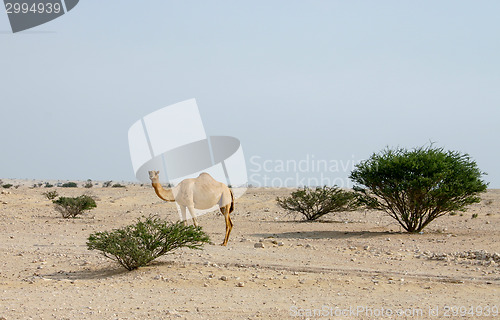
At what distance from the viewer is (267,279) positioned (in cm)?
1104

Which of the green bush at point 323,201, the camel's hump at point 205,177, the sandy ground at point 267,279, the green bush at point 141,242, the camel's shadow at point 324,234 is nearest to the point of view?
the sandy ground at point 267,279

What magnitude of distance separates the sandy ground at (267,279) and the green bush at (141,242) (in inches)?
10.1

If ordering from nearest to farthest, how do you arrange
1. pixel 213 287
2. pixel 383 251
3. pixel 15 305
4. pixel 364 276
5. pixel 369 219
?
pixel 15 305
pixel 213 287
pixel 364 276
pixel 383 251
pixel 369 219

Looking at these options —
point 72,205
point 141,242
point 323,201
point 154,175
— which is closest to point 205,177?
point 154,175

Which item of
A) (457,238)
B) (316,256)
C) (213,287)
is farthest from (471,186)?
(213,287)

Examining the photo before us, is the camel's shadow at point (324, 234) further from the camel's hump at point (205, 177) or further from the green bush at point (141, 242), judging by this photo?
the green bush at point (141, 242)

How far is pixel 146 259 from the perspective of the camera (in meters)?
11.8

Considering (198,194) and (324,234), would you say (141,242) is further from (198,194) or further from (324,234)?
(324,234)

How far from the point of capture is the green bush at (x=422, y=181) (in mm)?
19312

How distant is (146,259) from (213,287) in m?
2.00

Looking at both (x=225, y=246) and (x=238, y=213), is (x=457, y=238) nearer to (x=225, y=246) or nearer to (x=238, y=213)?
(x=225, y=246)

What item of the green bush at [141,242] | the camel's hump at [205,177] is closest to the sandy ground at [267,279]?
the green bush at [141,242]

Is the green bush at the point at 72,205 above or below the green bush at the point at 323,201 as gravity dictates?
above

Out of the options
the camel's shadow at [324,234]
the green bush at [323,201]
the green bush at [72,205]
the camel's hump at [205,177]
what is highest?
the camel's hump at [205,177]
